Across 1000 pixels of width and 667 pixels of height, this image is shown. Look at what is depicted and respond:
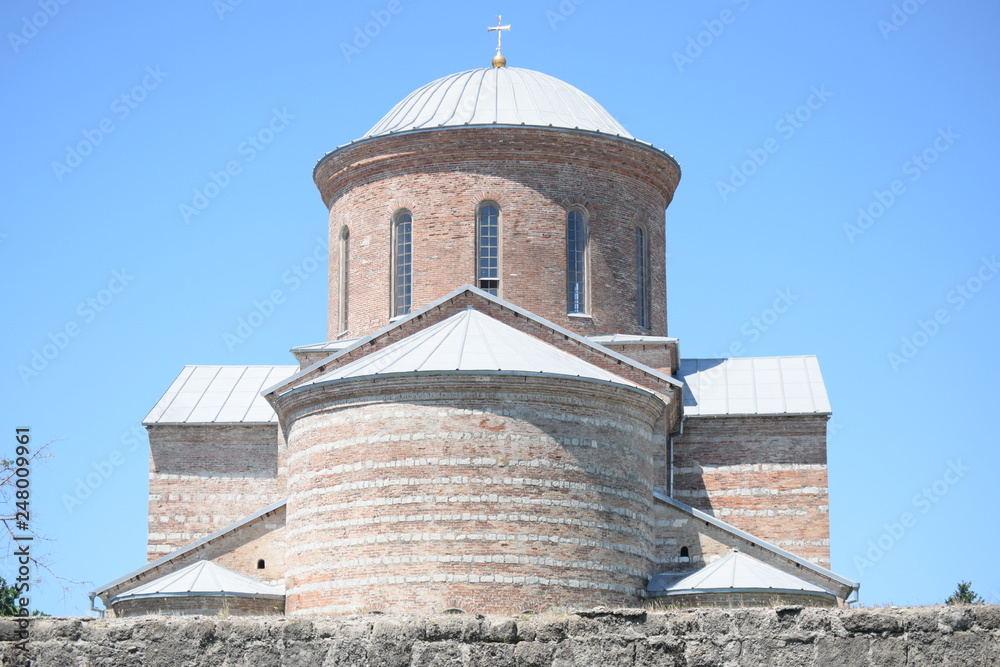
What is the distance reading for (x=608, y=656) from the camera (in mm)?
9406

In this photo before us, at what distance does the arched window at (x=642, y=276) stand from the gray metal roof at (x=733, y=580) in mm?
6819

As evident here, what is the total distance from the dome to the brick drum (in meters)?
0.41

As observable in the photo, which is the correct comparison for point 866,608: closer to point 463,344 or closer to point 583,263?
point 463,344

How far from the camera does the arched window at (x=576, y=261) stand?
27.8m

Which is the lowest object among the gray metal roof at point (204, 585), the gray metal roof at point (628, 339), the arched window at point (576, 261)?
the gray metal roof at point (204, 585)

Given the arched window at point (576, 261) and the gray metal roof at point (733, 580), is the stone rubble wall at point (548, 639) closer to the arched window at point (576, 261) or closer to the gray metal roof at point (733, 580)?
the gray metal roof at point (733, 580)

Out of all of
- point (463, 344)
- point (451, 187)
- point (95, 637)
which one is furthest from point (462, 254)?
point (95, 637)

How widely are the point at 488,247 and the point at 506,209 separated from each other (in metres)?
0.82

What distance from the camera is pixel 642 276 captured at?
29.2m

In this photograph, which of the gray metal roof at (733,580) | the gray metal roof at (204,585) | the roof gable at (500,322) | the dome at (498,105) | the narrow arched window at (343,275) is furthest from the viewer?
the narrow arched window at (343,275)

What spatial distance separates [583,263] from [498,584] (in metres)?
8.99

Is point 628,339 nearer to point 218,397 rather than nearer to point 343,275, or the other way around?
point 343,275

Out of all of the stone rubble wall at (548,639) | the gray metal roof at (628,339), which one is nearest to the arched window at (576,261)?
the gray metal roof at (628,339)

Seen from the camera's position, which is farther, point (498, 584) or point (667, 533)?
point (667, 533)
